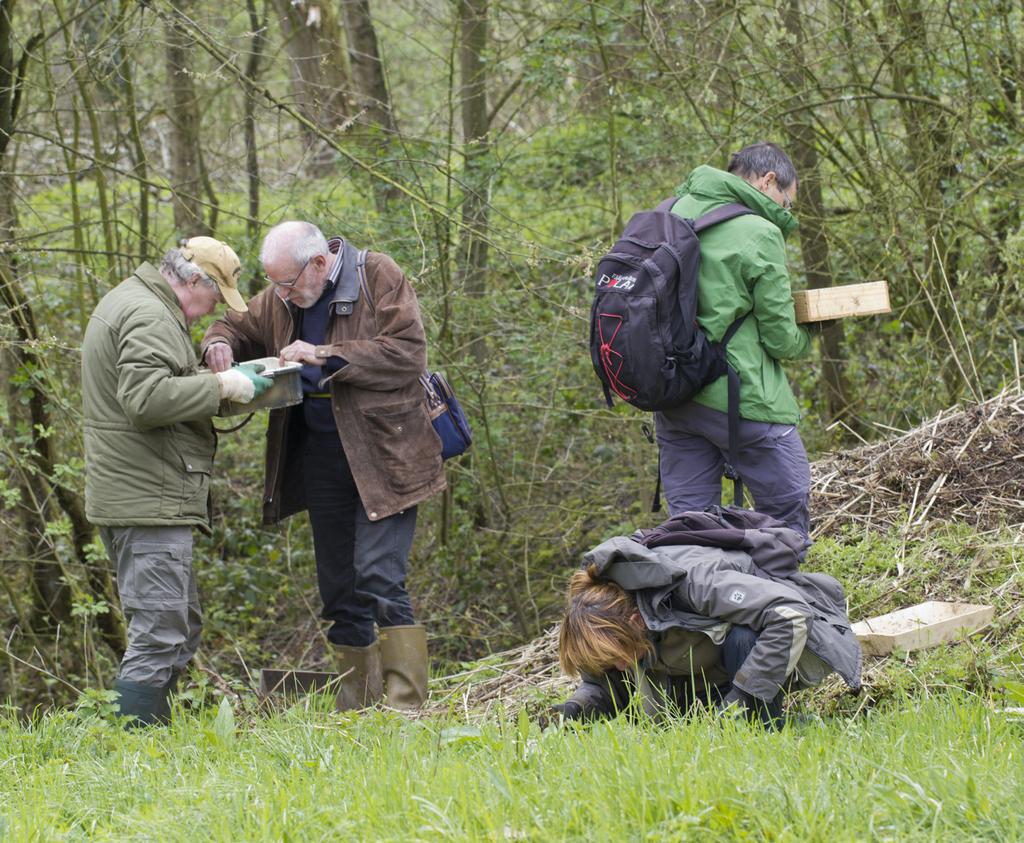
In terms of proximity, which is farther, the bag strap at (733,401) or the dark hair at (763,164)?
the dark hair at (763,164)

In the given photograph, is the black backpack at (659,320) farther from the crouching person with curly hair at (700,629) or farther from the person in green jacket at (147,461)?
the person in green jacket at (147,461)

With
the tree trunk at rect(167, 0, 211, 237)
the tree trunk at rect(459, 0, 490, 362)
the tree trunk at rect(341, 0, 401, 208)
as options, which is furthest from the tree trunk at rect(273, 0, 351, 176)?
the tree trunk at rect(459, 0, 490, 362)

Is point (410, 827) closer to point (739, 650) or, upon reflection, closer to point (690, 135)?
point (739, 650)

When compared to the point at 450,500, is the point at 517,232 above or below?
above

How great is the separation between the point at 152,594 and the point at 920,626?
2977 millimetres

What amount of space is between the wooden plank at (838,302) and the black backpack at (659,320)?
38 centimetres

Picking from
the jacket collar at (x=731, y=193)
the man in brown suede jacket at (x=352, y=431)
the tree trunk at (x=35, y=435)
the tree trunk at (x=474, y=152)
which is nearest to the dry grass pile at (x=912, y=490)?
the man in brown suede jacket at (x=352, y=431)

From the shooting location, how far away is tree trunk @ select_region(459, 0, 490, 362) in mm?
7176

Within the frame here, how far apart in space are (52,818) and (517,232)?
5.00m

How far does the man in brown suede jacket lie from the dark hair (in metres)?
1.49

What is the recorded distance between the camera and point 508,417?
8031 mm

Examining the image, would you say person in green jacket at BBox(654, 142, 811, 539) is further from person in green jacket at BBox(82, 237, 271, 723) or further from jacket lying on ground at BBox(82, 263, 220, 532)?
jacket lying on ground at BBox(82, 263, 220, 532)

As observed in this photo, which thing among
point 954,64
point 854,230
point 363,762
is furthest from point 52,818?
point 954,64

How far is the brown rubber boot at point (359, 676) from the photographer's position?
207 inches
